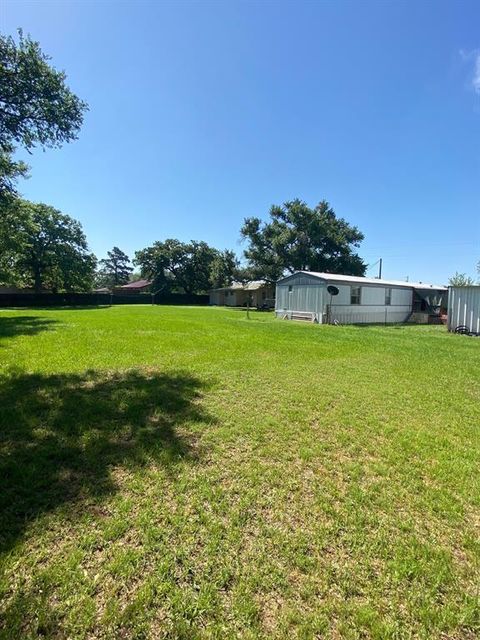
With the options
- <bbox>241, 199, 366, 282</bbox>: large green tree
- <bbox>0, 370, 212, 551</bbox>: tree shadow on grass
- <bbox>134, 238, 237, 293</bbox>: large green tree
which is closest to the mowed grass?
<bbox>0, 370, 212, 551</bbox>: tree shadow on grass

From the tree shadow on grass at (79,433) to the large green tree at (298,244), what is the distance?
30.8 m

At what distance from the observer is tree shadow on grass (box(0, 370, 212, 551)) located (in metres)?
2.72

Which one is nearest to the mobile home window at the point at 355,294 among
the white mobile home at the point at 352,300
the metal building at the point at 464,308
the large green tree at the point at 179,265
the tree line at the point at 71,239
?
the white mobile home at the point at 352,300

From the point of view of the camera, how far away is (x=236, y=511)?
260cm

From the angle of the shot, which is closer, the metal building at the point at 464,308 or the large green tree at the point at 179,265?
the metal building at the point at 464,308

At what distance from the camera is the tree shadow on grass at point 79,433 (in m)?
2.72

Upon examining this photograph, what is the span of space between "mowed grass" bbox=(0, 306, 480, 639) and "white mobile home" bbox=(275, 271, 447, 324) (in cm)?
1413

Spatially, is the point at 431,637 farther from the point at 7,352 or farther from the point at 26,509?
the point at 7,352

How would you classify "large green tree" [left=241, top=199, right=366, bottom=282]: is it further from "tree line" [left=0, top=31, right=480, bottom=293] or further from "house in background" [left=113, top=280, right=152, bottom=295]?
"house in background" [left=113, top=280, right=152, bottom=295]

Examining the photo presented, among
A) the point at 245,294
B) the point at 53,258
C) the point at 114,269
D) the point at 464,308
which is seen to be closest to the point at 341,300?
the point at 464,308

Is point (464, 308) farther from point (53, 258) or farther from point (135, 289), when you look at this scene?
point (135, 289)

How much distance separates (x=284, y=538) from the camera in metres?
2.33

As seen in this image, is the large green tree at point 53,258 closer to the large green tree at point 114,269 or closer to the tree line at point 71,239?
the tree line at point 71,239

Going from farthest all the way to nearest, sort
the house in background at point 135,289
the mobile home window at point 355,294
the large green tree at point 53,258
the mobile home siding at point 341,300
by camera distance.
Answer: the house in background at point 135,289
the large green tree at point 53,258
the mobile home window at point 355,294
the mobile home siding at point 341,300
